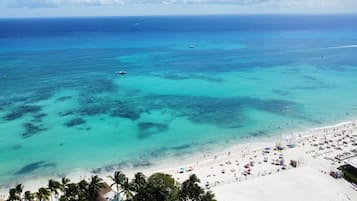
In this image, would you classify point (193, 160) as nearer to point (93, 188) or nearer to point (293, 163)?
point (293, 163)

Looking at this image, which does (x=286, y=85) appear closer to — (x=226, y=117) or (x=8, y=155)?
(x=226, y=117)

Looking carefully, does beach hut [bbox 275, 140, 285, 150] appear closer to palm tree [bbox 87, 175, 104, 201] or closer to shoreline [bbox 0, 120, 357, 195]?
shoreline [bbox 0, 120, 357, 195]

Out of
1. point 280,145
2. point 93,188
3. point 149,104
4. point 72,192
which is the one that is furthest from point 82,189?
point 149,104

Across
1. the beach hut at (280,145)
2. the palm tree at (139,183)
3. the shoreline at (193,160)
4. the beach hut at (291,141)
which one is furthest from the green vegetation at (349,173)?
the palm tree at (139,183)

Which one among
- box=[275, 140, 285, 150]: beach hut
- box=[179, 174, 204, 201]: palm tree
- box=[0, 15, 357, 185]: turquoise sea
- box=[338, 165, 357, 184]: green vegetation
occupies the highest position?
box=[0, 15, 357, 185]: turquoise sea

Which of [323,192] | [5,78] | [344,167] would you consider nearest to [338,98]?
[344,167]

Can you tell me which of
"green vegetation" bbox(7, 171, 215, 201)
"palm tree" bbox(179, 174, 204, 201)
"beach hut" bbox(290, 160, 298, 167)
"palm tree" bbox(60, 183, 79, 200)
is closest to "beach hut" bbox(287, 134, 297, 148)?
"beach hut" bbox(290, 160, 298, 167)
